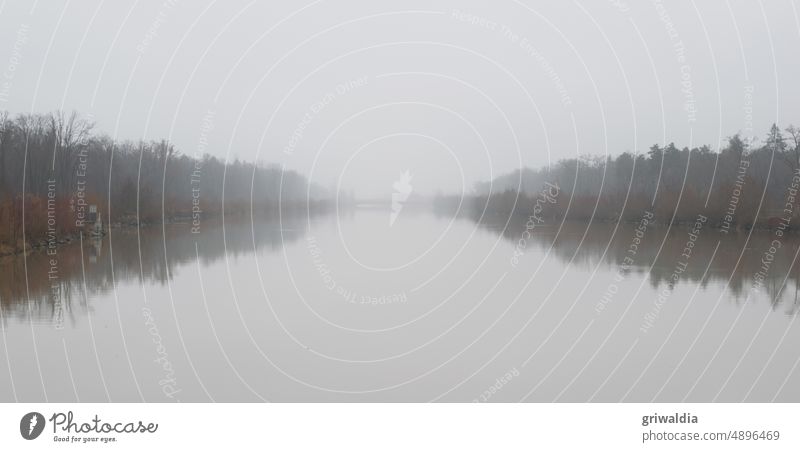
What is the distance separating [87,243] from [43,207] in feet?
7.67

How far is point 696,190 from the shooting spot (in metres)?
42.4

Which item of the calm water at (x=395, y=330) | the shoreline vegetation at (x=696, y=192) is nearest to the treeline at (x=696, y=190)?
the shoreline vegetation at (x=696, y=192)

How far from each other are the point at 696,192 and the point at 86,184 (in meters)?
38.8

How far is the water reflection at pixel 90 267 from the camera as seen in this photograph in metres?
12.8

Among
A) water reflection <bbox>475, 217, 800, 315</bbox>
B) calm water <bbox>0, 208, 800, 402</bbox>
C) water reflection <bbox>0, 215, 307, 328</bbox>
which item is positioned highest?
water reflection <bbox>0, 215, 307, 328</bbox>

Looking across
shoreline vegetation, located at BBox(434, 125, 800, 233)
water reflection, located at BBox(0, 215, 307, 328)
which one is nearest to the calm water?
water reflection, located at BBox(0, 215, 307, 328)

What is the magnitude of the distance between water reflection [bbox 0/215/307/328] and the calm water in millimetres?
107

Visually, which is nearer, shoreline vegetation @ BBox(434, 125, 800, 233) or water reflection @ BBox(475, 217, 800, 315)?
water reflection @ BBox(475, 217, 800, 315)

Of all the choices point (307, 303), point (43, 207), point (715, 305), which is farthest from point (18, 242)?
point (715, 305)

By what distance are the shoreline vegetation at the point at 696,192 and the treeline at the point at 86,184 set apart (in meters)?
16.9

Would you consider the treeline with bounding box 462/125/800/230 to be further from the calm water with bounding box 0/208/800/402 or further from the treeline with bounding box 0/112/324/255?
the treeline with bounding box 0/112/324/255

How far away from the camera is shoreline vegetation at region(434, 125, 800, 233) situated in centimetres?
3578

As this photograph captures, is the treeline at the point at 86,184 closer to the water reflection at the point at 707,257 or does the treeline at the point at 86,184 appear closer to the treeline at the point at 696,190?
the water reflection at the point at 707,257

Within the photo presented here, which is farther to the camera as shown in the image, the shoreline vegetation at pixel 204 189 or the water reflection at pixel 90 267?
the shoreline vegetation at pixel 204 189
